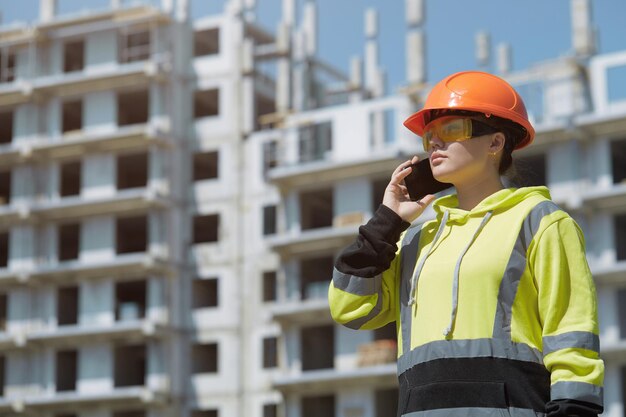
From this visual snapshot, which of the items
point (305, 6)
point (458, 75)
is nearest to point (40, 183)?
point (305, 6)

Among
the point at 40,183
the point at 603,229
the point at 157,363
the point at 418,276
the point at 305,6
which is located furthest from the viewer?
the point at 305,6

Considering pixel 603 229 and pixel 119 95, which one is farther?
pixel 119 95

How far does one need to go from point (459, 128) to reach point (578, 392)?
4.36ft

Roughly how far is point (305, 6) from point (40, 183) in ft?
53.1

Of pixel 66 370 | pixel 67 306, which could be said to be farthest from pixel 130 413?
pixel 67 306

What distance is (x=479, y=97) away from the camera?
579 cm

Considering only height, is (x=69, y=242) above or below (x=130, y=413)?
above

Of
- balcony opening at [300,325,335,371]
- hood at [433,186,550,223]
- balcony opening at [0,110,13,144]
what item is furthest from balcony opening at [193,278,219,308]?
hood at [433,186,550,223]

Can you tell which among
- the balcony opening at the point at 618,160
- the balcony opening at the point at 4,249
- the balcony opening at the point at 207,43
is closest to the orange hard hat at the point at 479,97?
the balcony opening at the point at 618,160

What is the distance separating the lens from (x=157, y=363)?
2335 inches

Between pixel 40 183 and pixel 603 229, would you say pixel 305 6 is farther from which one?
pixel 603 229

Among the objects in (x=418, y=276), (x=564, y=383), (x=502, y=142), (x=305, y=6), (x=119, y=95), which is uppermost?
(x=305, y=6)

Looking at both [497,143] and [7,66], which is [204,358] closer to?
[7,66]

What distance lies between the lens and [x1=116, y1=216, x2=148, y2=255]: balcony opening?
211 feet
